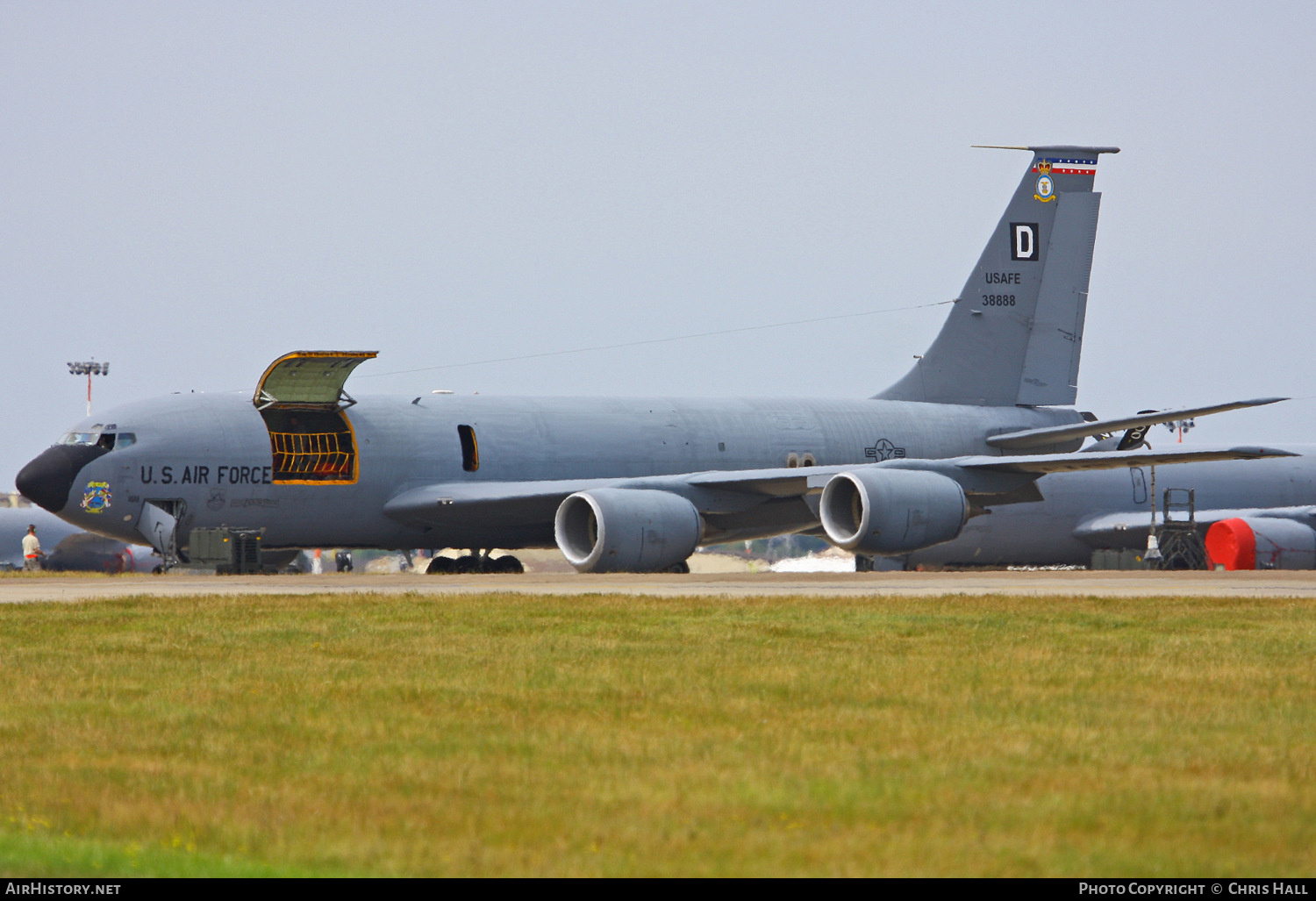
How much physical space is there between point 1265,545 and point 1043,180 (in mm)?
9655

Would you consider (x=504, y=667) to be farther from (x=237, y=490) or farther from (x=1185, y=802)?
(x=237, y=490)

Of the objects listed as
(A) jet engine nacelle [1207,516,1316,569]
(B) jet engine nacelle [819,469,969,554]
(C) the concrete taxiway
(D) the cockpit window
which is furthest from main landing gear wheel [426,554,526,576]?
(A) jet engine nacelle [1207,516,1316,569]

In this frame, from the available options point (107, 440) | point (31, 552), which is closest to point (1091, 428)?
point (107, 440)

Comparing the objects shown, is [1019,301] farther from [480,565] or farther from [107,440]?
[107,440]

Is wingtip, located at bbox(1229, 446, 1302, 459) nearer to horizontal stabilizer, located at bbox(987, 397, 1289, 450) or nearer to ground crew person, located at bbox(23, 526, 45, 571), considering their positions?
horizontal stabilizer, located at bbox(987, 397, 1289, 450)

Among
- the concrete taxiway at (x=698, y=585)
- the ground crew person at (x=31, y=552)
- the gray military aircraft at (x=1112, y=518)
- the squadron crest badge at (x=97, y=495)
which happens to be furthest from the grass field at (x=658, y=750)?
the ground crew person at (x=31, y=552)

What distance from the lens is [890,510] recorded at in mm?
24766

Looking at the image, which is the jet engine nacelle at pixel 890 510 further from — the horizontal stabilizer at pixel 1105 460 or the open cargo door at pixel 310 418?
the open cargo door at pixel 310 418

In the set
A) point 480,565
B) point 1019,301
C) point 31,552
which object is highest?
point 1019,301

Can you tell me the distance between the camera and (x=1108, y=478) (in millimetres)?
39156

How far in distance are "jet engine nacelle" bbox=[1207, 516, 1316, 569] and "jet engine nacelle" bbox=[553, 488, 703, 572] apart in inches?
623

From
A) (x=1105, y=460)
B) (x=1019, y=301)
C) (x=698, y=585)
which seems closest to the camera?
(x=698, y=585)
